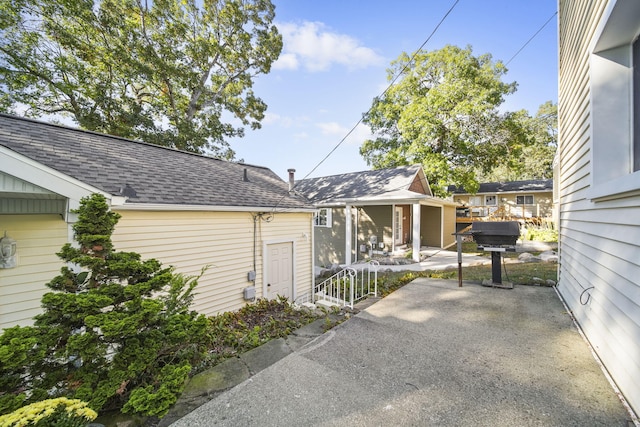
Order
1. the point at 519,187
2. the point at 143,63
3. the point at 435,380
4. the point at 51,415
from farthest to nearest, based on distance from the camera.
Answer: the point at 519,187, the point at 143,63, the point at 435,380, the point at 51,415

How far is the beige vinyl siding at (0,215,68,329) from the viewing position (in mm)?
3814

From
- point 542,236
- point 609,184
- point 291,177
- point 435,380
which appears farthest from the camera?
point 542,236

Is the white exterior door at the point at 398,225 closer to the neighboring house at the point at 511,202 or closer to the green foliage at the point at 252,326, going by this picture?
the neighboring house at the point at 511,202

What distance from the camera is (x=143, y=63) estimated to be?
1349cm

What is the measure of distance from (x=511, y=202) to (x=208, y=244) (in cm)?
2610

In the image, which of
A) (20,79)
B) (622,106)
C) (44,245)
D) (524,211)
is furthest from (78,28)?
(524,211)

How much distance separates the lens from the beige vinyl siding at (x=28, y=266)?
3814 mm

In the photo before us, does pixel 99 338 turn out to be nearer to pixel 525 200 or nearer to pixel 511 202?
pixel 511 202

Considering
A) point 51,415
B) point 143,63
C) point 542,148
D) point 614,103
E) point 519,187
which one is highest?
point 143,63

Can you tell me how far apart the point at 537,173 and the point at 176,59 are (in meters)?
39.4

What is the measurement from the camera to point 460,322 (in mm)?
4172

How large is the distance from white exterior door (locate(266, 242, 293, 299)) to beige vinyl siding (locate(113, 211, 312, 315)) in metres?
0.28

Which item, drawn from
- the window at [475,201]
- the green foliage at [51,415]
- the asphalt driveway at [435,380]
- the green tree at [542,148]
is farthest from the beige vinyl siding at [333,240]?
the green tree at [542,148]

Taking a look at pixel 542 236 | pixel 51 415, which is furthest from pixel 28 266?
pixel 542 236
